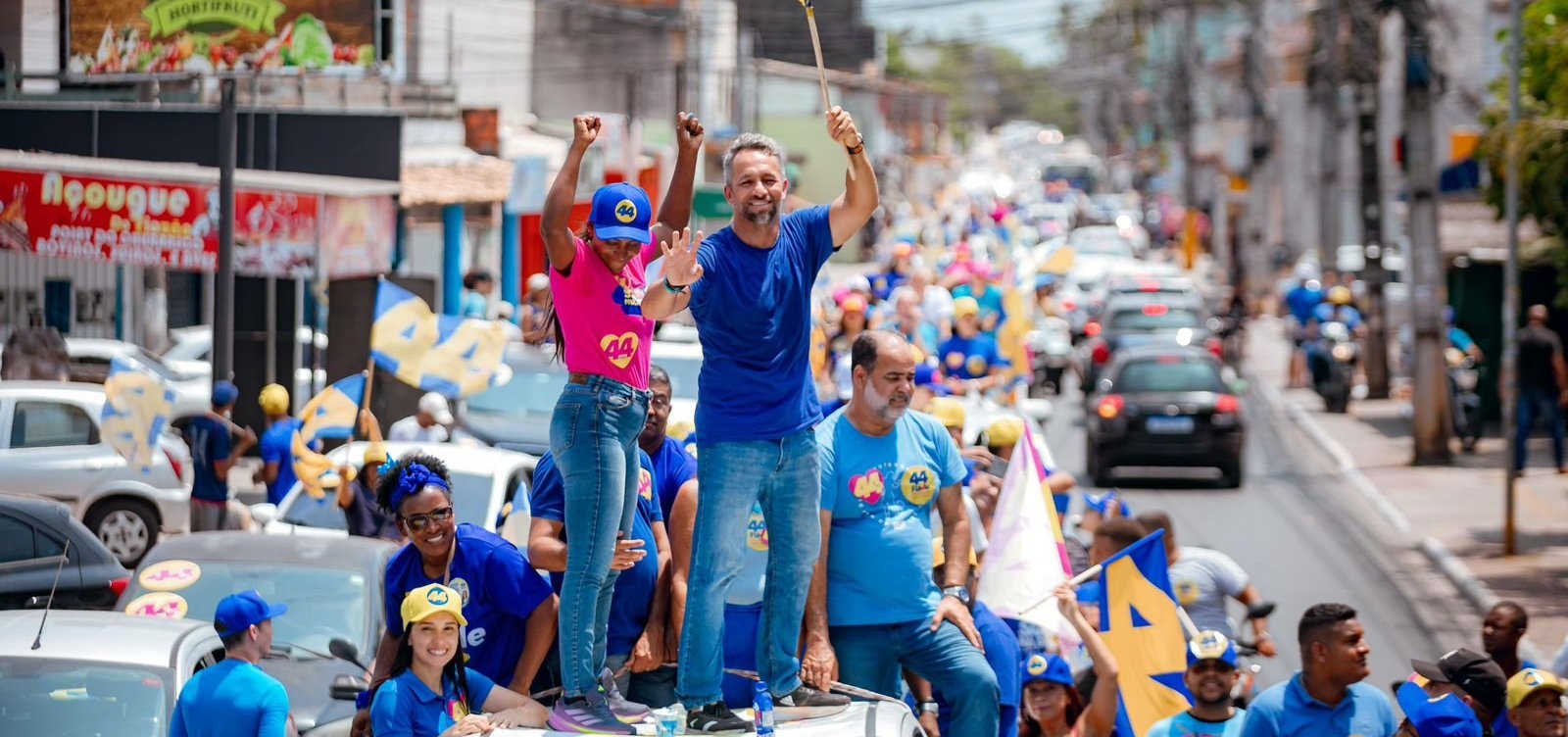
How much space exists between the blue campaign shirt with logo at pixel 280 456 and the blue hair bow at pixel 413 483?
744cm

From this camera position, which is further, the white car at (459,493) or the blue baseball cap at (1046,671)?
the white car at (459,493)

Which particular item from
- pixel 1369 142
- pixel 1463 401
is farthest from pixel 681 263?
pixel 1369 142

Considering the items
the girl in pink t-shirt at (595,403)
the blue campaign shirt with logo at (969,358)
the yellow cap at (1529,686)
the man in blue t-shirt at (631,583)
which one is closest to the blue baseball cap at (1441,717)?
the yellow cap at (1529,686)

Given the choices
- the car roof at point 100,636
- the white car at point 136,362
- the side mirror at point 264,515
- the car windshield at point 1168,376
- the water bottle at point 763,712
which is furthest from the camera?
the car windshield at point 1168,376

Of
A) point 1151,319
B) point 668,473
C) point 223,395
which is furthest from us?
point 1151,319

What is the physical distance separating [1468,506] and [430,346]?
42.8 ft

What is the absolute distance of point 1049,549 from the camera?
8.54 m

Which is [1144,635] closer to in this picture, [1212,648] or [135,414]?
[1212,648]

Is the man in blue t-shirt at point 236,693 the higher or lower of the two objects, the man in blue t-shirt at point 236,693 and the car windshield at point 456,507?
the higher

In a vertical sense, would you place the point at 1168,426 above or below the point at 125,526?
above

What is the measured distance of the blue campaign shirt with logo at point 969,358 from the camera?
736 inches

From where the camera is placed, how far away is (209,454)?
1476 cm

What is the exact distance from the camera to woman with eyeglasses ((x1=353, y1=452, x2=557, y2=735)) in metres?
6.96

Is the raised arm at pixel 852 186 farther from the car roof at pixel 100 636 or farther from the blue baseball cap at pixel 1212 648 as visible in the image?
the car roof at pixel 100 636
